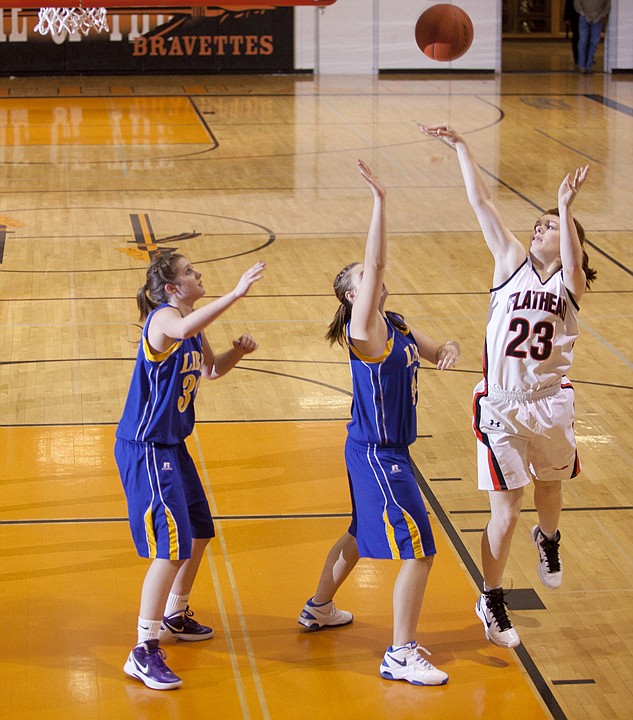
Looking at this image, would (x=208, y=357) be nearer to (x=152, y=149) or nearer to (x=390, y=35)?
(x=152, y=149)

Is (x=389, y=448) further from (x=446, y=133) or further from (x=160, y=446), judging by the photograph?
(x=446, y=133)

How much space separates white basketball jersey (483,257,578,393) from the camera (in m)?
4.60

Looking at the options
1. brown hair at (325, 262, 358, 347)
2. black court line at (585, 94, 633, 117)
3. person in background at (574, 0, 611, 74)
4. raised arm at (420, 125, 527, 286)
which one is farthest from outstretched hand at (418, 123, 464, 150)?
person in background at (574, 0, 611, 74)

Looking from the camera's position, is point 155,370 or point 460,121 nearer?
point 155,370

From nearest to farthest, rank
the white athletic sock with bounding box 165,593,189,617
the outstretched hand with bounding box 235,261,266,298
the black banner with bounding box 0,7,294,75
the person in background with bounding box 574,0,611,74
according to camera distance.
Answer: the outstretched hand with bounding box 235,261,266,298 < the white athletic sock with bounding box 165,593,189,617 < the black banner with bounding box 0,7,294,75 < the person in background with bounding box 574,0,611,74

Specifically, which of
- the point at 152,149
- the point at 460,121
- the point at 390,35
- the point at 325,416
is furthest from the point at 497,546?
the point at 390,35

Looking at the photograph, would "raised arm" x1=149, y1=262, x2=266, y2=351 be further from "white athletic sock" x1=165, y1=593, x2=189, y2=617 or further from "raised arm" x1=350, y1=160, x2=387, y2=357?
"white athletic sock" x1=165, y1=593, x2=189, y2=617

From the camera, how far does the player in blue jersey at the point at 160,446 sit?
4.36 metres

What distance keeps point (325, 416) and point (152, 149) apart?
977cm

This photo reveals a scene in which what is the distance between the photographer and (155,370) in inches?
173

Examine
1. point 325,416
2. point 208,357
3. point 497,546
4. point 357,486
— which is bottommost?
point 325,416

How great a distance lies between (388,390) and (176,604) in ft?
4.01

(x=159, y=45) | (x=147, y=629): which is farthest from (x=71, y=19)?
(x=159, y=45)

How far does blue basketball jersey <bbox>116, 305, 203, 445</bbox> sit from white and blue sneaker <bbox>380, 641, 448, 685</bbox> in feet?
3.68
